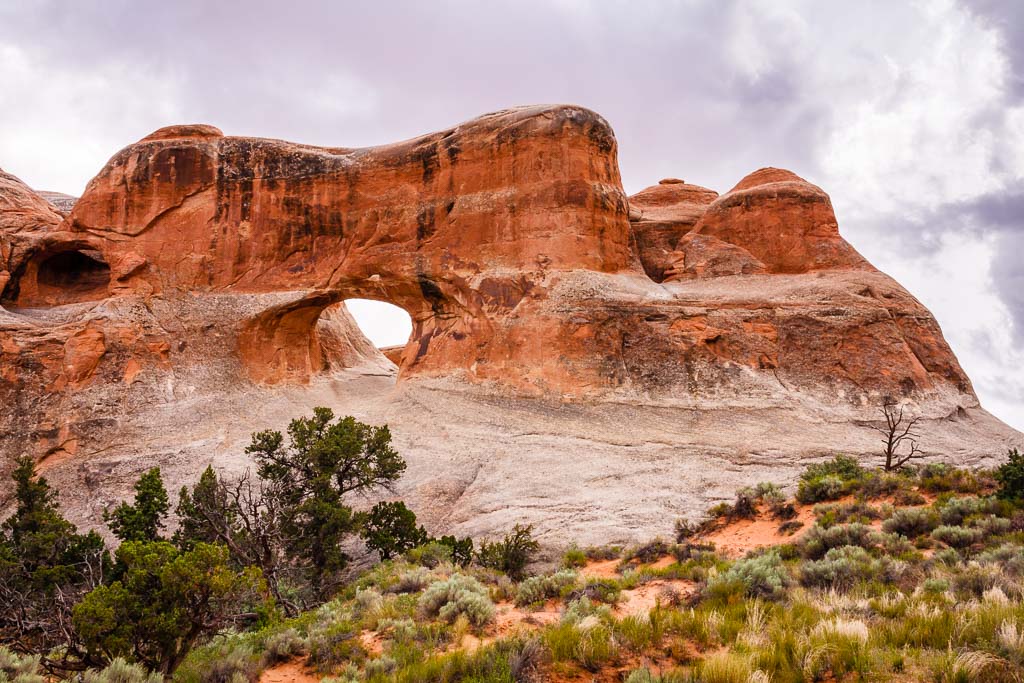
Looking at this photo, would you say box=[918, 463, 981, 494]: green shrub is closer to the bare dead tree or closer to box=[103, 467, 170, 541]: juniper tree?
the bare dead tree

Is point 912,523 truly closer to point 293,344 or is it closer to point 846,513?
point 846,513

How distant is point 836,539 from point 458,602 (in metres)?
5.89

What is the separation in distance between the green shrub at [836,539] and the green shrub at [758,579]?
1.41 m

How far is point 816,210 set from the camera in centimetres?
2642

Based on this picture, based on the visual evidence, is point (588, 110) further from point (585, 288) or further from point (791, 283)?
point (791, 283)

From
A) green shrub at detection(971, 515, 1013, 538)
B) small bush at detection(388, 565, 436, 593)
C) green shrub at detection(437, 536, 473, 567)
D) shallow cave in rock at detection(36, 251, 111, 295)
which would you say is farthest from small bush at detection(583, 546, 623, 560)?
shallow cave in rock at detection(36, 251, 111, 295)

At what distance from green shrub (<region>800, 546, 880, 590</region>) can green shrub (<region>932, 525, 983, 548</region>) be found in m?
1.44

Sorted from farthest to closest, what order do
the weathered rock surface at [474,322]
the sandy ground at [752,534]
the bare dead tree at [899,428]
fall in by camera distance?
1. the weathered rock surface at [474,322]
2. the bare dead tree at [899,428]
3. the sandy ground at [752,534]

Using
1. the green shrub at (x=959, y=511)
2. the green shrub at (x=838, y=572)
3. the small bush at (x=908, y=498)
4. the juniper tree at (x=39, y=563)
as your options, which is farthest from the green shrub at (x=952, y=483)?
the juniper tree at (x=39, y=563)

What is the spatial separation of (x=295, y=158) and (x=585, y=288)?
1465cm

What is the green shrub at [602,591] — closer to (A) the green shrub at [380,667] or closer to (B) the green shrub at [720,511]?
(A) the green shrub at [380,667]

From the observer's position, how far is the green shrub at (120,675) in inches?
237

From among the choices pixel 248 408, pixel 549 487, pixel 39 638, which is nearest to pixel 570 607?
pixel 39 638

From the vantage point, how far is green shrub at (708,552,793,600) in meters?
7.59
